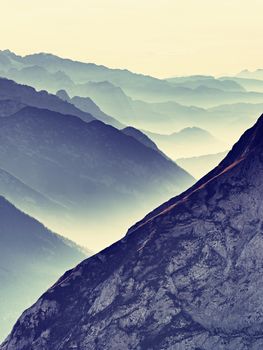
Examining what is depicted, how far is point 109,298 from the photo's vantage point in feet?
520

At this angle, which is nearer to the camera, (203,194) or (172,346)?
(172,346)

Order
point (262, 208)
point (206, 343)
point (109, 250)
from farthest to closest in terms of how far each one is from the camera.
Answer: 1. point (109, 250)
2. point (262, 208)
3. point (206, 343)

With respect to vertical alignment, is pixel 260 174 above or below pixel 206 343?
above

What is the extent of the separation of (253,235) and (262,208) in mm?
4967

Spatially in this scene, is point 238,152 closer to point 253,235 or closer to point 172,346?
point 253,235

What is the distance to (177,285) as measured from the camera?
15650 cm

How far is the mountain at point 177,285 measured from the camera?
152 m

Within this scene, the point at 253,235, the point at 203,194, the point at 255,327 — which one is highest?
the point at 203,194

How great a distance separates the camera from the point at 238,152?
17925 centimetres

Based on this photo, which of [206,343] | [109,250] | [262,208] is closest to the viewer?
[206,343]

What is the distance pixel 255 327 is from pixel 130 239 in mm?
29844

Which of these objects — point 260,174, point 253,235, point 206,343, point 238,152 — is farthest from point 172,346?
point 238,152

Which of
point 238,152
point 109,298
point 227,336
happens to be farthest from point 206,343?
point 238,152

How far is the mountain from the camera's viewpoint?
152m
